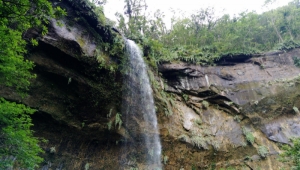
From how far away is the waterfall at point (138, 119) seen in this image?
1091 cm

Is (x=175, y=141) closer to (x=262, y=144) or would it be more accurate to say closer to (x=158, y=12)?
(x=262, y=144)

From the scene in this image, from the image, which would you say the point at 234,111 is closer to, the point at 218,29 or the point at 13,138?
the point at 218,29

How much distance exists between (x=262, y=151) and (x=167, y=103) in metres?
6.46

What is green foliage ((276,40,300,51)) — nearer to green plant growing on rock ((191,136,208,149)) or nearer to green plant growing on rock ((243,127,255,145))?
green plant growing on rock ((243,127,255,145))

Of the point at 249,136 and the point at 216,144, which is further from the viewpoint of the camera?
the point at 249,136

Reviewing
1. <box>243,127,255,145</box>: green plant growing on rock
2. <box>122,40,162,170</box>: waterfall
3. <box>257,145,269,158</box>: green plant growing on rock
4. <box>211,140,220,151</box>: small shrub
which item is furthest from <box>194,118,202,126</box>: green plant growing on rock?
<box>257,145,269,158</box>: green plant growing on rock

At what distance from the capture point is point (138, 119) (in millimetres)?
11125

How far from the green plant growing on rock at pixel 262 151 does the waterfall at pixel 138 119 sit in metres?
6.17

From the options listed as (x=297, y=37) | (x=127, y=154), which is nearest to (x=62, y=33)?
(x=127, y=154)

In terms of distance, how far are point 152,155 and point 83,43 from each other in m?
7.31

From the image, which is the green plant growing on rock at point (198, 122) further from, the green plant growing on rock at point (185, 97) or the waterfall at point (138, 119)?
the waterfall at point (138, 119)


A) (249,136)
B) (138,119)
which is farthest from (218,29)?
(138,119)

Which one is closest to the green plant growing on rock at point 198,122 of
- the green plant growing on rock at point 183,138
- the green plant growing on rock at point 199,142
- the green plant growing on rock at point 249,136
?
the green plant growing on rock at point 199,142

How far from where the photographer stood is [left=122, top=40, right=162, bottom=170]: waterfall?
10.9 m
